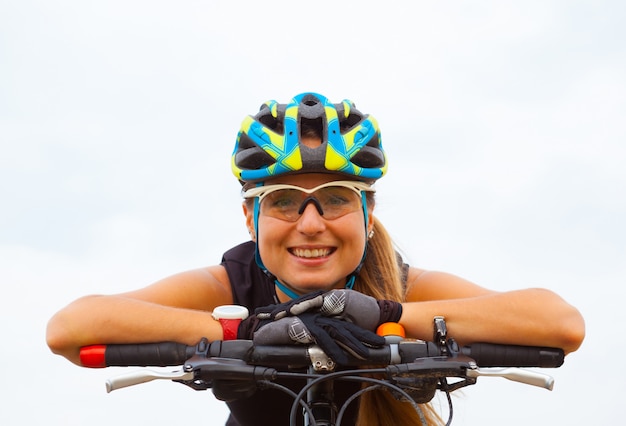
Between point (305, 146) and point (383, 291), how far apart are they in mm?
1118

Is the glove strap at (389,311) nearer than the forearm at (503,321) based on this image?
Yes

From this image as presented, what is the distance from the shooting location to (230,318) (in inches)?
144

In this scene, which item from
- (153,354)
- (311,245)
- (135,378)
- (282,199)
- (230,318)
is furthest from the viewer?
(282,199)

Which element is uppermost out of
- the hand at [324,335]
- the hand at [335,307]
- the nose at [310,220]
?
the nose at [310,220]

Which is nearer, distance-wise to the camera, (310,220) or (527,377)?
(527,377)

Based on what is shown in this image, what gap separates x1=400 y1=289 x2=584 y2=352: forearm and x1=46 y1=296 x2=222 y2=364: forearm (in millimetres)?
1050

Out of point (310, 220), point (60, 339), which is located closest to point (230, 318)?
point (310, 220)

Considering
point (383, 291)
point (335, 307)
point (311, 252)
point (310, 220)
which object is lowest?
point (383, 291)

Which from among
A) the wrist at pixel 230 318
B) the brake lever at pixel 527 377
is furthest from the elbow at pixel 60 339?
the brake lever at pixel 527 377

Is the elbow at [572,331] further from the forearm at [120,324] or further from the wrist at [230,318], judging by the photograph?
the forearm at [120,324]

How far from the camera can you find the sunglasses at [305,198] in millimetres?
4496

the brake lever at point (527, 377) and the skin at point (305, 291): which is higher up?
the skin at point (305, 291)

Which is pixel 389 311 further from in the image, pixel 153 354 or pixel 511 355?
pixel 153 354

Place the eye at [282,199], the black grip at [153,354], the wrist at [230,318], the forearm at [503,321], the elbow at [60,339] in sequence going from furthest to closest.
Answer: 1. the eye at [282,199]
2. the elbow at [60,339]
3. the forearm at [503,321]
4. the wrist at [230,318]
5. the black grip at [153,354]
